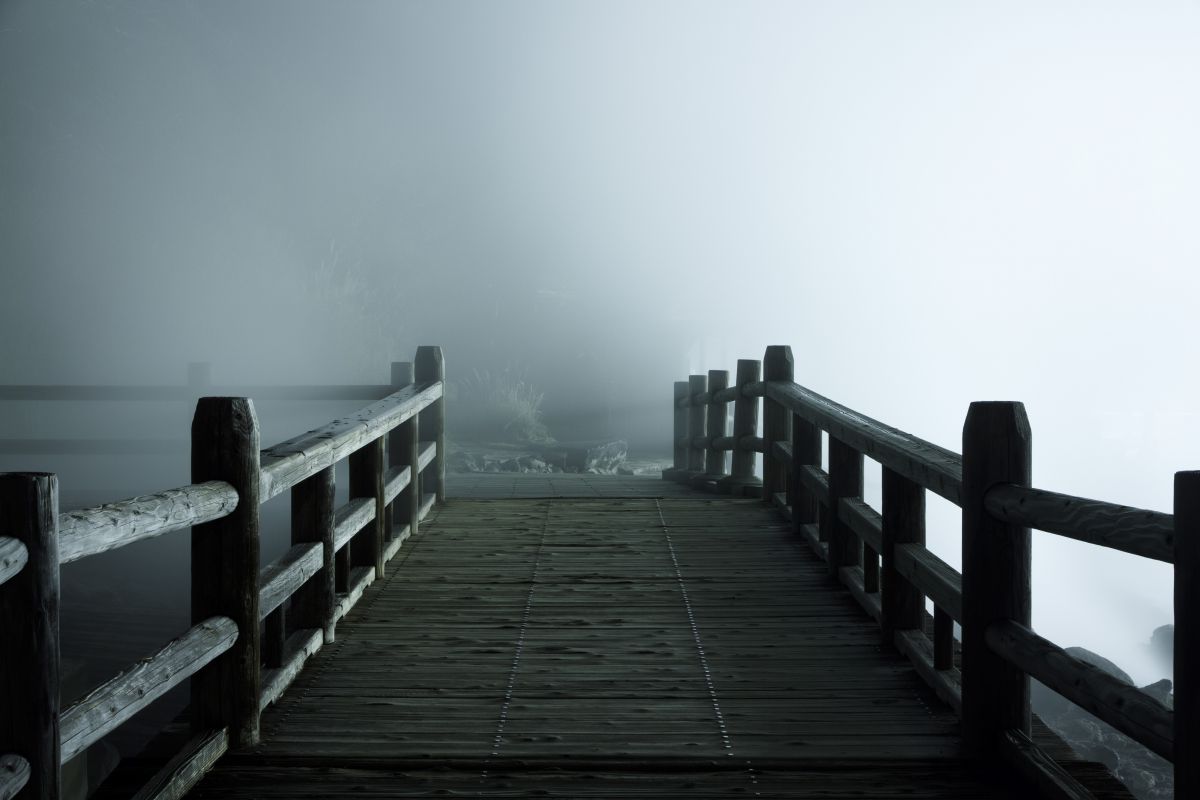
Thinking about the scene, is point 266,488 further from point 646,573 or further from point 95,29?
point 95,29

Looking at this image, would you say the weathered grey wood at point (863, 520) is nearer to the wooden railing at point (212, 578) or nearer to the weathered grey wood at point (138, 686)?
the wooden railing at point (212, 578)

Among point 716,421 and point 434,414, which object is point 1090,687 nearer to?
point 434,414

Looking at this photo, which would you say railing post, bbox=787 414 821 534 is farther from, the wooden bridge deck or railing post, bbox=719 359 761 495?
railing post, bbox=719 359 761 495

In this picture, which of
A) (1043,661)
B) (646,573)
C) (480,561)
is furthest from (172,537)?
(1043,661)

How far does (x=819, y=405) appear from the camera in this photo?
4.92m

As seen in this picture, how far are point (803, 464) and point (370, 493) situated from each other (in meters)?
2.37

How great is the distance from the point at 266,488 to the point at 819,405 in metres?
2.90

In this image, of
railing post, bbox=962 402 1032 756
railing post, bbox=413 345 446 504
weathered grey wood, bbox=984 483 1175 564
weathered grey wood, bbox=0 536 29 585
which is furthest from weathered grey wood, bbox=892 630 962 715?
railing post, bbox=413 345 446 504

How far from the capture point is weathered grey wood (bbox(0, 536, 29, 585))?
5.32 feet

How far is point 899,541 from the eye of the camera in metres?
3.65

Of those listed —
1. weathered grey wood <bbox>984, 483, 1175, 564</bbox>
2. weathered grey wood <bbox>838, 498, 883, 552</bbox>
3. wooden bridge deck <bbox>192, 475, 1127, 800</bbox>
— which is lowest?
wooden bridge deck <bbox>192, 475, 1127, 800</bbox>

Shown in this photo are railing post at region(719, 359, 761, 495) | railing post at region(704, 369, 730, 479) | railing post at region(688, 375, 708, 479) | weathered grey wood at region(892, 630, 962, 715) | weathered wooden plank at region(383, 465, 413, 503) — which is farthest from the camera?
railing post at region(688, 375, 708, 479)

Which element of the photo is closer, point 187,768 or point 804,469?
point 187,768

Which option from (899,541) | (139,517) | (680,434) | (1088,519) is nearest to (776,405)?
(899,541)
